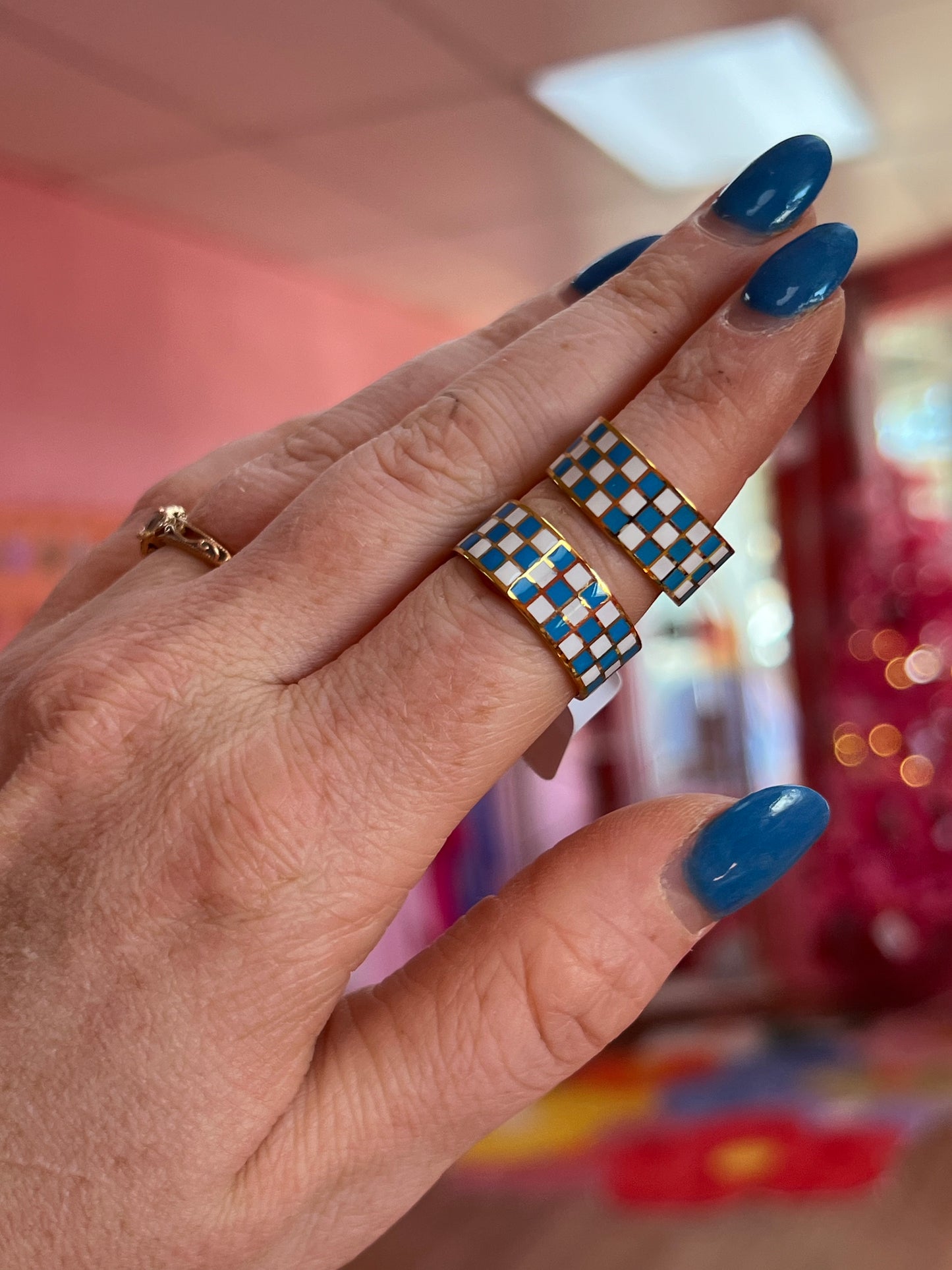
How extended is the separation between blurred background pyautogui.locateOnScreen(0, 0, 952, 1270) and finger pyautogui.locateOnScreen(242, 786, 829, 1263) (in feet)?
7.28

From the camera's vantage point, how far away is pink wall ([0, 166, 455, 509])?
316 centimetres

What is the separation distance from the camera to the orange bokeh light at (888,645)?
372 centimetres

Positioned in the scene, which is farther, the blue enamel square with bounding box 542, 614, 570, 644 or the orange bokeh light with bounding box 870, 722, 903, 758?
the orange bokeh light with bounding box 870, 722, 903, 758

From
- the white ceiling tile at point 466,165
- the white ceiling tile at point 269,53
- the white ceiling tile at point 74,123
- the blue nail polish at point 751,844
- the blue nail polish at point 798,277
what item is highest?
the white ceiling tile at point 74,123

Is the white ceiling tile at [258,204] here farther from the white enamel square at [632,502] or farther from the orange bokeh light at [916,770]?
the white enamel square at [632,502]

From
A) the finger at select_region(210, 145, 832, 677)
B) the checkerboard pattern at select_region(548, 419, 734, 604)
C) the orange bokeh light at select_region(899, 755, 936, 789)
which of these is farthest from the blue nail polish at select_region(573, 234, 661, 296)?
the orange bokeh light at select_region(899, 755, 936, 789)

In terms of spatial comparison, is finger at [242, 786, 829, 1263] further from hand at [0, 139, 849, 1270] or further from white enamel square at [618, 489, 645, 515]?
white enamel square at [618, 489, 645, 515]

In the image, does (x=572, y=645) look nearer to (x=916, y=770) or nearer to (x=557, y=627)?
(x=557, y=627)

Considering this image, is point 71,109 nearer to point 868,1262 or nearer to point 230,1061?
point 230,1061

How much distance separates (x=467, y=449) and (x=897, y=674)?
332 centimetres

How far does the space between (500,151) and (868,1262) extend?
2937 millimetres

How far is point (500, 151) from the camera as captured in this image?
3.22m

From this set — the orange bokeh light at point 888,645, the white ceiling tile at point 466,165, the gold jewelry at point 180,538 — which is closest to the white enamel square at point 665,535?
the gold jewelry at point 180,538

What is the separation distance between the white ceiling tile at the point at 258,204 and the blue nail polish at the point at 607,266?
258 centimetres
